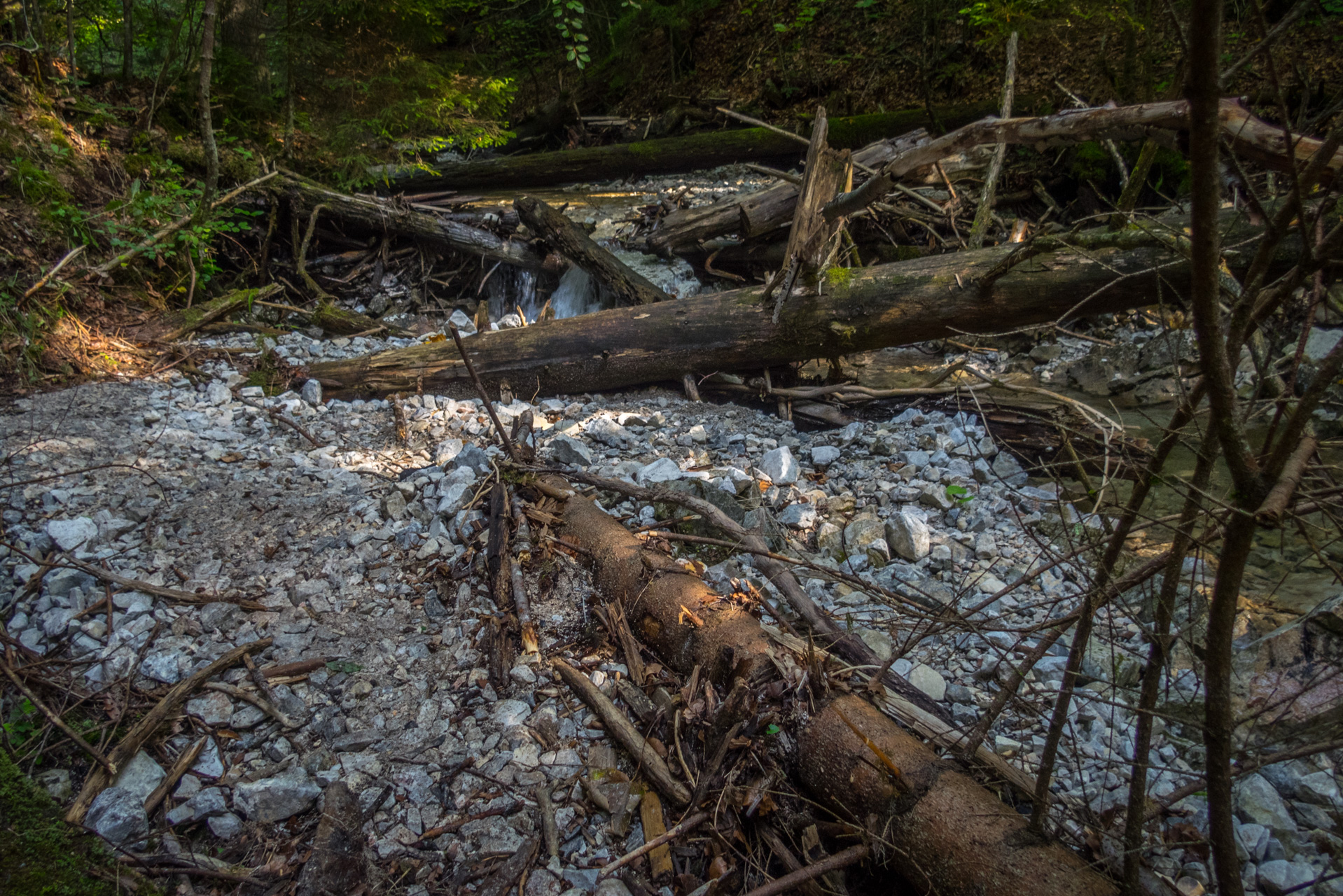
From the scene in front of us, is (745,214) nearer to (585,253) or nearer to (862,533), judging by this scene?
(585,253)

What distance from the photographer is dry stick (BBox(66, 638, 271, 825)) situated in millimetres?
1754

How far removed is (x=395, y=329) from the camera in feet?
19.3

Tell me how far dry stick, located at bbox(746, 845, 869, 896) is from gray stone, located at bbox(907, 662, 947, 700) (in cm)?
80

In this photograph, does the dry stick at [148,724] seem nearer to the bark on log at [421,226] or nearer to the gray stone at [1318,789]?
the gray stone at [1318,789]

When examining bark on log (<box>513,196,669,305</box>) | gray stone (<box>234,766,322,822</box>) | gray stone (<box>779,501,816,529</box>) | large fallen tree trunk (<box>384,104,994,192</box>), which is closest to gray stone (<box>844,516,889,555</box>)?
gray stone (<box>779,501,816,529</box>)

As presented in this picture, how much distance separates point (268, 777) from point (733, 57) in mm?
13399

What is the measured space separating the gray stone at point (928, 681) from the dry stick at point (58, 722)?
2.57m

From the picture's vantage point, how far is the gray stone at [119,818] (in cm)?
172

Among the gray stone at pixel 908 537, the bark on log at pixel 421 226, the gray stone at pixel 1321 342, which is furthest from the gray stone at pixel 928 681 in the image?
the bark on log at pixel 421 226

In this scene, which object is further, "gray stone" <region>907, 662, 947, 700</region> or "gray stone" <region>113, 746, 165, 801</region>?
"gray stone" <region>907, 662, 947, 700</region>

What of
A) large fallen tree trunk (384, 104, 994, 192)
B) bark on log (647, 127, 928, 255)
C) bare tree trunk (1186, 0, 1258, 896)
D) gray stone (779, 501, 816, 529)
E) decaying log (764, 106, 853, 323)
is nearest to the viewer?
bare tree trunk (1186, 0, 1258, 896)

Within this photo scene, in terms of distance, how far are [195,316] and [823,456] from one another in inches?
205

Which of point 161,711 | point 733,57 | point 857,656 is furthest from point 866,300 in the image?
point 733,57

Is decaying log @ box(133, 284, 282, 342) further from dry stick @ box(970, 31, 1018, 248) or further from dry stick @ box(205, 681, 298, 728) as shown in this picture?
dry stick @ box(970, 31, 1018, 248)
